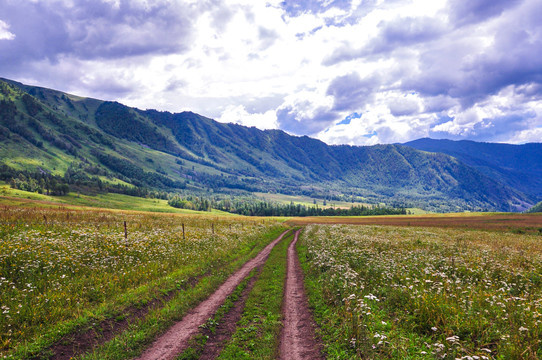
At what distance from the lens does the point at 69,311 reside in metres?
11.0

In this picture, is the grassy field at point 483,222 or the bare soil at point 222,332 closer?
the bare soil at point 222,332

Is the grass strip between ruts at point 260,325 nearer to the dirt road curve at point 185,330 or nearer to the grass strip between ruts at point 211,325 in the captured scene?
the grass strip between ruts at point 211,325

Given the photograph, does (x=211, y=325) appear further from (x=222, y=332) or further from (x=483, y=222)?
(x=483, y=222)

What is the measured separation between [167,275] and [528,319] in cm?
1846

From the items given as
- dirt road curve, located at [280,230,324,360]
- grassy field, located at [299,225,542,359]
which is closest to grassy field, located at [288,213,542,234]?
grassy field, located at [299,225,542,359]

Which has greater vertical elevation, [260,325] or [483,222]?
[260,325]

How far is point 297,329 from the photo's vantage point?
36.9 feet

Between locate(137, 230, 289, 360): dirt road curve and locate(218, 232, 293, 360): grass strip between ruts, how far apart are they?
1.62 m

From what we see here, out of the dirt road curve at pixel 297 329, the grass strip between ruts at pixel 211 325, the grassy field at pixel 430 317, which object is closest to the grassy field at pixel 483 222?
the grassy field at pixel 430 317

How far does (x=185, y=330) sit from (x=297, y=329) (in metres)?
4.82

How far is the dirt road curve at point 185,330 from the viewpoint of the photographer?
905 centimetres

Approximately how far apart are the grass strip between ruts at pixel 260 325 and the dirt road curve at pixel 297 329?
1.09 feet

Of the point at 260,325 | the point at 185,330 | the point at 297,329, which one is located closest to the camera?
the point at 185,330

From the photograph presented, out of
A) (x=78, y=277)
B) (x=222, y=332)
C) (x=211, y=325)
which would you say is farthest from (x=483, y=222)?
(x=78, y=277)
